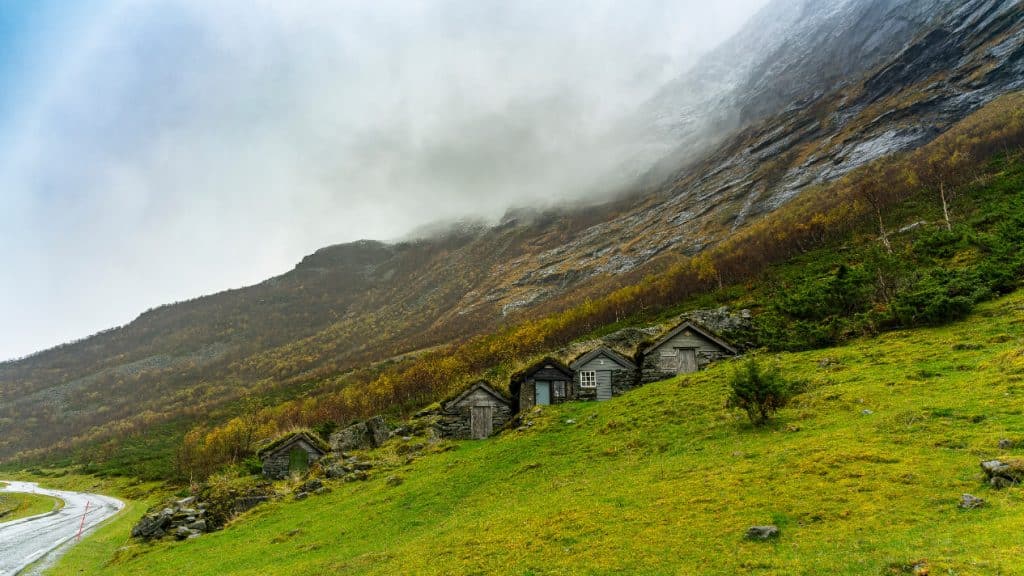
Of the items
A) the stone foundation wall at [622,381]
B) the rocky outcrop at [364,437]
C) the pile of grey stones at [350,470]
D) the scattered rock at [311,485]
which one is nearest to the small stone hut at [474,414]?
the rocky outcrop at [364,437]

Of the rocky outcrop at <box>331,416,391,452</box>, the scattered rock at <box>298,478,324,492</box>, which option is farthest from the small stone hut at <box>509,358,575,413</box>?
the scattered rock at <box>298,478,324,492</box>

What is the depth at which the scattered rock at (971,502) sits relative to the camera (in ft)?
33.3

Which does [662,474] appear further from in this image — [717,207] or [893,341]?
[717,207]

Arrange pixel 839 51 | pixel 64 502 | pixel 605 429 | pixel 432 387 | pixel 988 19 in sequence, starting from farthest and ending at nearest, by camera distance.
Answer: pixel 839 51
pixel 988 19
pixel 432 387
pixel 64 502
pixel 605 429

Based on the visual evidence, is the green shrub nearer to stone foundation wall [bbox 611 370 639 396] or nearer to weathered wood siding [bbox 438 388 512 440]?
stone foundation wall [bbox 611 370 639 396]

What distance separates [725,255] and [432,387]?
210 feet

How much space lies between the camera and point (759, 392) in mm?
20578

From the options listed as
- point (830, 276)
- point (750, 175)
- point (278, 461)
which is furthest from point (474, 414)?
point (750, 175)

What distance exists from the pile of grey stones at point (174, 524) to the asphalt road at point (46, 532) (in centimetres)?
462

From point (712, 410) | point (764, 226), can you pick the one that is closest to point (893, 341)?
point (712, 410)

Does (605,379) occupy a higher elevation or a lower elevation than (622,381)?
higher

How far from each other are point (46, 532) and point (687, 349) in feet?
178

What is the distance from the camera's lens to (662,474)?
18094mm

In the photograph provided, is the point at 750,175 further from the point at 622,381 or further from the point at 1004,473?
the point at 1004,473
